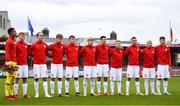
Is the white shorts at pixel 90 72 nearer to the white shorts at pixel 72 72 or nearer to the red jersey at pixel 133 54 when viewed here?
the white shorts at pixel 72 72

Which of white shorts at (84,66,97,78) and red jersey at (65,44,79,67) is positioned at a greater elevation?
red jersey at (65,44,79,67)

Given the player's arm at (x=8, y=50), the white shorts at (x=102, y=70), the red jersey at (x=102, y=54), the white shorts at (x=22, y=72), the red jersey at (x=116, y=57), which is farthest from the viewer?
the red jersey at (x=116, y=57)

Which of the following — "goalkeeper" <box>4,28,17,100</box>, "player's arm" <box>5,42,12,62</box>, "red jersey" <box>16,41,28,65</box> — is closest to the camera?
"goalkeeper" <box>4,28,17,100</box>

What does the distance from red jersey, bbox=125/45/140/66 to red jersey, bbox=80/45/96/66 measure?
1.49m

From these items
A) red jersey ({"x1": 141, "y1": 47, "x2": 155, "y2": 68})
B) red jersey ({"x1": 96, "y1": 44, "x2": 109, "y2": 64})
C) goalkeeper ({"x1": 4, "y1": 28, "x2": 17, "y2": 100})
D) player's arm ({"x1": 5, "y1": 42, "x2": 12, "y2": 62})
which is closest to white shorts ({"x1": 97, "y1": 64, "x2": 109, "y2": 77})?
red jersey ({"x1": 96, "y1": 44, "x2": 109, "y2": 64})

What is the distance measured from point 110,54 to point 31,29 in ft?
117

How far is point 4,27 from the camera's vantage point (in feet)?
306

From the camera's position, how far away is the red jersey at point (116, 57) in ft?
70.0

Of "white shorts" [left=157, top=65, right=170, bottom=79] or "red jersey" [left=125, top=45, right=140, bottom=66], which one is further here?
"white shorts" [left=157, top=65, right=170, bottom=79]

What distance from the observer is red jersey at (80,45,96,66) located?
21.0 meters

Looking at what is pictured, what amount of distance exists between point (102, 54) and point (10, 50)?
4.25m

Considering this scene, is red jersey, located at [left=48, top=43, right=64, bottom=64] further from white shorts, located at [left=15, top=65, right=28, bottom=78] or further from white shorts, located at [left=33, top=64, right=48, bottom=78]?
white shorts, located at [left=15, top=65, right=28, bottom=78]

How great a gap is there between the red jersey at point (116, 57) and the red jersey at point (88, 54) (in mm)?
821

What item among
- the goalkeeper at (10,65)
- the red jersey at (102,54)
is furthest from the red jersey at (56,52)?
the goalkeeper at (10,65)
